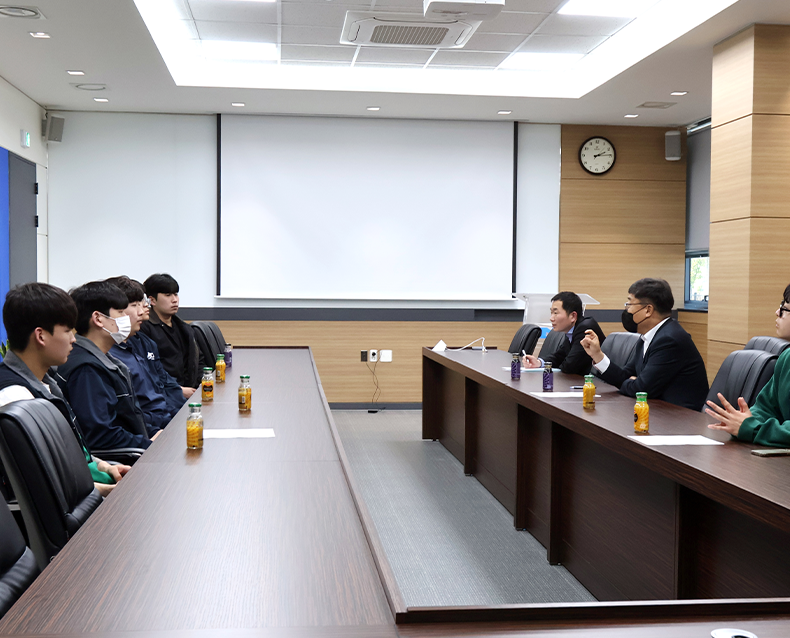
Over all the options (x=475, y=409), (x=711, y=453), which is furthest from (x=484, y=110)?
(x=711, y=453)

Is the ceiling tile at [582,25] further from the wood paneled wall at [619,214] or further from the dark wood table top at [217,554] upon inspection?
the dark wood table top at [217,554]

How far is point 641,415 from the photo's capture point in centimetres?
253

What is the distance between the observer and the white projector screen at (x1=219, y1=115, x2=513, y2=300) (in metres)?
7.49

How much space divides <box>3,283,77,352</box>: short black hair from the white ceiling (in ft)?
9.53

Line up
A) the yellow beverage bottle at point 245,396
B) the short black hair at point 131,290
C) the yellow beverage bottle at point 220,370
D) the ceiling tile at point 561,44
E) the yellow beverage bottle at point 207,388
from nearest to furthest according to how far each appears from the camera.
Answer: the yellow beverage bottle at point 245,396 → the yellow beverage bottle at point 207,388 → the short black hair at point 131,290 → the yellow beverage bottle at point 220,370 → the ceiling tile at point 561,44

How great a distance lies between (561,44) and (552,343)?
97.0 inches

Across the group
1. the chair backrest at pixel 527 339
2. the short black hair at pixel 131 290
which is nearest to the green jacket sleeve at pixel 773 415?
the short black hair at pixel 131 290

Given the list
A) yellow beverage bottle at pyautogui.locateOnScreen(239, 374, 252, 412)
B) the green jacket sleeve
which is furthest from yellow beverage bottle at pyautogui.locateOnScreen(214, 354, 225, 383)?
the green jacket sleeve

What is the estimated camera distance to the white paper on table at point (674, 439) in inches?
93.6

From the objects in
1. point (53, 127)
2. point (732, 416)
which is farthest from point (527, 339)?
point (53, 127)

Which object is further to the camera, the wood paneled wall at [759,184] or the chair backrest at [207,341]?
the chair backrest at [207,341]

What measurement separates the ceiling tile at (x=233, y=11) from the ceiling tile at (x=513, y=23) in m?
1.56

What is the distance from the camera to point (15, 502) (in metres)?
1.92

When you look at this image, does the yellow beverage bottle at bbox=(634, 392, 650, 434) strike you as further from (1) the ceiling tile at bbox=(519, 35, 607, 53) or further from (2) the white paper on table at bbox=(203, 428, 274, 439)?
(1) the ceiling tile at bbox=(519, 35, 607, 53)
